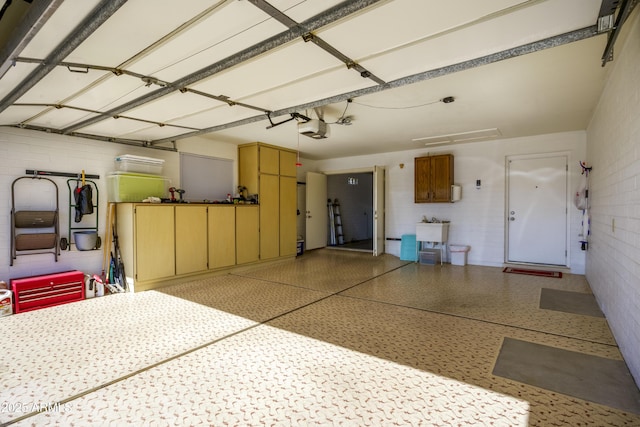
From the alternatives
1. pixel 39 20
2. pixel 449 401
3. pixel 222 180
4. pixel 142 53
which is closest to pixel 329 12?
pixel 142 53

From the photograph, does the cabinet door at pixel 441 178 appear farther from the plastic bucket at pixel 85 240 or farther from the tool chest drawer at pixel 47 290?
the tool chest drawer at pixel 47 290

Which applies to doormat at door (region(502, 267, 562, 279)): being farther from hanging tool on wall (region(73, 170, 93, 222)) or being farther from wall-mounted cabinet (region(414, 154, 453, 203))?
hanging tool on wall (region(73, 170, 93, 222))

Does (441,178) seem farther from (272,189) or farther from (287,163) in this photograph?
(272,189)

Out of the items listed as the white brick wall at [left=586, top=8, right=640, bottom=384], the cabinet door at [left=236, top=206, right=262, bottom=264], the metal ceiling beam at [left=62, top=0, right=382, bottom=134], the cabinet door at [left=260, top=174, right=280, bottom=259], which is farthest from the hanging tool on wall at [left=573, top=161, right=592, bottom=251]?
the cabinet door at [left=236, top=206, right=262, bottom=264]

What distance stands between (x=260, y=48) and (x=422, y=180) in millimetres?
5625

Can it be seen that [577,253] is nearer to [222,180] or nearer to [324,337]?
[324,337]

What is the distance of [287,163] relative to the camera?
7.41 metres

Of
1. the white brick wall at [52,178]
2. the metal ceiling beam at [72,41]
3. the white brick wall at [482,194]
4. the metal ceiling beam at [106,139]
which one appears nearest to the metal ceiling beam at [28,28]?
the metal ceiling beam at [72,41]

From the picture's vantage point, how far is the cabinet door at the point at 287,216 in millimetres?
7223

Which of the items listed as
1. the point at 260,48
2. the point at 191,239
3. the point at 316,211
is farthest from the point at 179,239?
the point at 316,211

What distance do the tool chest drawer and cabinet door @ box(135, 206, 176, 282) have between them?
2.53 ft

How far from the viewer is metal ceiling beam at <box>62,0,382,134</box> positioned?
1904mm

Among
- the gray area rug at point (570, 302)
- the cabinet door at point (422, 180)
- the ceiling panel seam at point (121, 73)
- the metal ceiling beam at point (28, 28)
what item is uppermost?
the ceiling panel seam at point (121, 73)

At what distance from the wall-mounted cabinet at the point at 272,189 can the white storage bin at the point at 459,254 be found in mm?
3556
